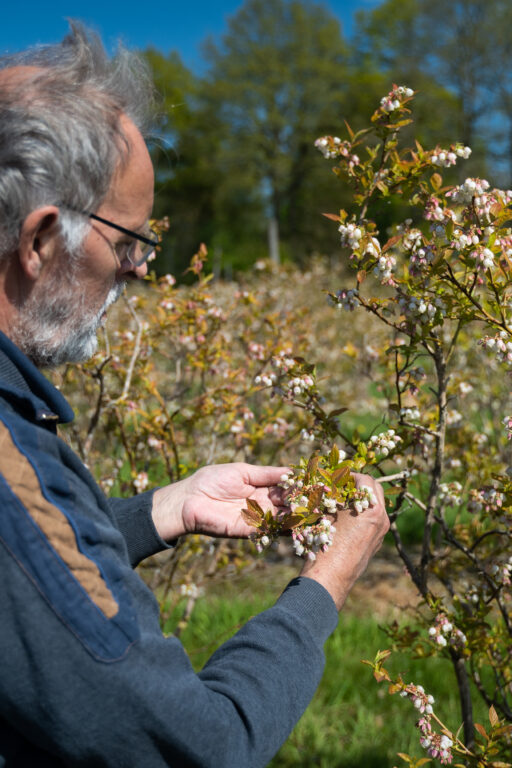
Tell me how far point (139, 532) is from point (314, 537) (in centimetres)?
48

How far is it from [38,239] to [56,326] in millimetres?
164

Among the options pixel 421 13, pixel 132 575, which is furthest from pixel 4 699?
pixel 421 13

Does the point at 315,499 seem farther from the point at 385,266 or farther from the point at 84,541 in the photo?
the point at 385,266

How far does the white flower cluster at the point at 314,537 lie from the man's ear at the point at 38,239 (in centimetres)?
66

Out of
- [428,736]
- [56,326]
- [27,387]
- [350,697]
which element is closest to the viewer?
[27,387]

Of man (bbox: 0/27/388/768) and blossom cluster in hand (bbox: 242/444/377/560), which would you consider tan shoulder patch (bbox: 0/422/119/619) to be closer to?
man (bbox: 0/27/388/768)

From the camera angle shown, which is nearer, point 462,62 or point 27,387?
point 27,387

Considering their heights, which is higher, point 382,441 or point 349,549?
point 382,441

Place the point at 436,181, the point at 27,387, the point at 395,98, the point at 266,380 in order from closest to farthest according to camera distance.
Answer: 1. the point at 27,387
2. the point at 436,181
3. the point at 395,98
4. the point at 266,380

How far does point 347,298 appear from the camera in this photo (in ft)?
5.67

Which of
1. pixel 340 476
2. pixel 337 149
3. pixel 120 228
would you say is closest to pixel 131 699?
pixel 340 476

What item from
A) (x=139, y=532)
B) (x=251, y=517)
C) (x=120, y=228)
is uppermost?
(x=120, y=228)

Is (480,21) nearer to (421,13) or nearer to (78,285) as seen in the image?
(421,13)

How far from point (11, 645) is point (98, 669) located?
11 cm
